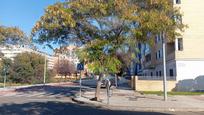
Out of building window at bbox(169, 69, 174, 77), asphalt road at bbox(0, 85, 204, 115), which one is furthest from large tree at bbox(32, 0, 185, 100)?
building window at bbox(169, 69, 174, 77)

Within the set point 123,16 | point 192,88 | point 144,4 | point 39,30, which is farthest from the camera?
point 192,88

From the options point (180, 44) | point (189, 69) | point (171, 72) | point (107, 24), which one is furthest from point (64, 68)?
point (107, 24)

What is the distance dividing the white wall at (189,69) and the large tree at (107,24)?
52.3ft

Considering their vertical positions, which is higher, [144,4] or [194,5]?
[194,5]

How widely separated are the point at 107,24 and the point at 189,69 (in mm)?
19865

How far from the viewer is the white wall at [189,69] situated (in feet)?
144

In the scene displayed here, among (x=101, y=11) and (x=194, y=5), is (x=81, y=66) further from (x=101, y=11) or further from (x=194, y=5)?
(x=194, y=5)

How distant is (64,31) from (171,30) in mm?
7884

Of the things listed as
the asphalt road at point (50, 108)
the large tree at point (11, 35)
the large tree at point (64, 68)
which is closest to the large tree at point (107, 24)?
the asphalt road at point (50, 108)

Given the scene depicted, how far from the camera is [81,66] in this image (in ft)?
101

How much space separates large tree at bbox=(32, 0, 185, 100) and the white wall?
1595cm

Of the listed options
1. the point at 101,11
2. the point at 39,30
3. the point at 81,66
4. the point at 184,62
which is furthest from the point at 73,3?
the point at 184,62

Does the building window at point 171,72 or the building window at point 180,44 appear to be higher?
the building window at point 180,44

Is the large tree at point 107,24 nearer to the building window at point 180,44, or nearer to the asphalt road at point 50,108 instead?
the asphalt road at point 50,108
